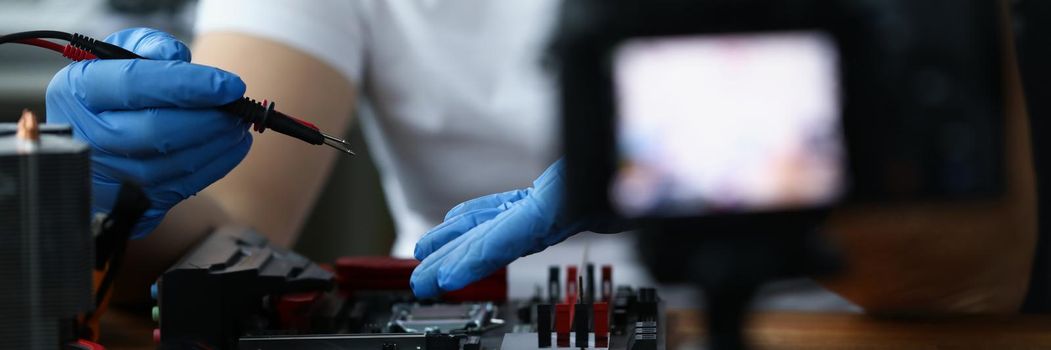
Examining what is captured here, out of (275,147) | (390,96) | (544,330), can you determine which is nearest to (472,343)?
(544,330)

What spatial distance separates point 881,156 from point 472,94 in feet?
2.92

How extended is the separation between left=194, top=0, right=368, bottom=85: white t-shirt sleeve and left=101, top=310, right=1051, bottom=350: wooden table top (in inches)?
17.1

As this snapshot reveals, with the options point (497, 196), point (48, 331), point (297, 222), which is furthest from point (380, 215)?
point (48, 331)

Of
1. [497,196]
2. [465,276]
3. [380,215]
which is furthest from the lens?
[380,215]

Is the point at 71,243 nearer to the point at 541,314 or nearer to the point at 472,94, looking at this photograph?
the point at 541,314

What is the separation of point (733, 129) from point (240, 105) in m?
0.40

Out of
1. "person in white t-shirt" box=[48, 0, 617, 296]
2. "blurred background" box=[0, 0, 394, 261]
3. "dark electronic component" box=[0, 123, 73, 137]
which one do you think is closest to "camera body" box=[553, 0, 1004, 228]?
"dark electronic component" box=[0, 123, 73, 137]

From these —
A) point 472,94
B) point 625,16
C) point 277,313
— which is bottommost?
point 277,313

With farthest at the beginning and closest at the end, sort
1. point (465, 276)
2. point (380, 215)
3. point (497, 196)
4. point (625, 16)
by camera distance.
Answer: point (380, 215)
point (497, 196)
point (465, 276)
point (625, 16)

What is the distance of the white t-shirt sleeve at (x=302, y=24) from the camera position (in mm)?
1178

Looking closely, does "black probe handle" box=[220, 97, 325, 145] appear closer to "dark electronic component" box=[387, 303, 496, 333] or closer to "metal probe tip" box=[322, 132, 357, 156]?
"metal probe tip" box=[322, 132, 357, 156]

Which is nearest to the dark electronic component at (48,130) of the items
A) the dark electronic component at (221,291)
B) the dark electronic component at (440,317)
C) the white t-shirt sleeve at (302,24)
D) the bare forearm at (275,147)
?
the dark electronic component at (221,291)

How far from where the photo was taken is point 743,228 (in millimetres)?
371

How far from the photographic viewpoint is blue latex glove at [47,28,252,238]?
2.18ft
